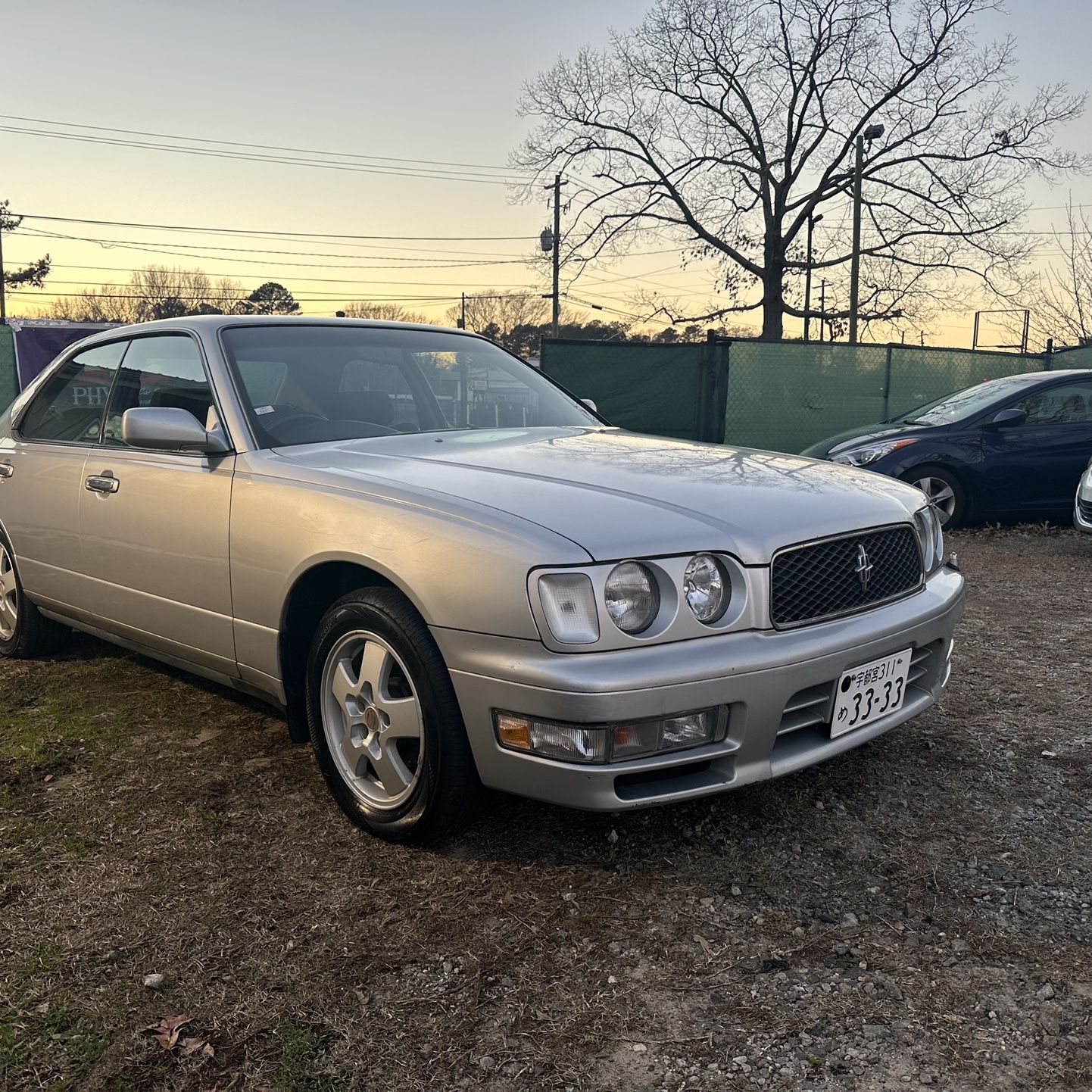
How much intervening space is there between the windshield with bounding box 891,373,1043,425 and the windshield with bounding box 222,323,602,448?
223 inches

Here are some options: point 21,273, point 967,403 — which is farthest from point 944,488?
point 21,273

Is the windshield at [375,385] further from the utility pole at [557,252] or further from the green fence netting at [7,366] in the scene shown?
the utility pole at [557,252]

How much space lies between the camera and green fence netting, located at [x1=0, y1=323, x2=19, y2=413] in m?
11.4

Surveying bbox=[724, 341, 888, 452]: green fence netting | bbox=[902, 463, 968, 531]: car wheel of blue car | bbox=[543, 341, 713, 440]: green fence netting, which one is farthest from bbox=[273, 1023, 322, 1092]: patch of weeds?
bbox=[724, 341, 888, 452]: green fence netting

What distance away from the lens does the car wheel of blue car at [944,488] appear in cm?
840

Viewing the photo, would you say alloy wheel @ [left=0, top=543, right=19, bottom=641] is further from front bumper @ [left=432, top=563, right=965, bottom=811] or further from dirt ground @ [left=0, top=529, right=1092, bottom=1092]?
front bumper @ [left=432, top=563, right=965, bottom=811]

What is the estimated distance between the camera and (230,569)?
3.05 m

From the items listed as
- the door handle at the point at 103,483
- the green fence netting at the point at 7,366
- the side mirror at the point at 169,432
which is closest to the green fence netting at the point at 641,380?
the green fence netting at the point at 7,366

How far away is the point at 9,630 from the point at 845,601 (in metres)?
3.88

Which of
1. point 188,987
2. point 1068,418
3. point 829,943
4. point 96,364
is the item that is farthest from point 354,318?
point 1068,418

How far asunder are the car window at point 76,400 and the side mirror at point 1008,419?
710 cm

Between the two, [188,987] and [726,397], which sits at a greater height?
[726,397]

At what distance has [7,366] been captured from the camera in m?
11.5

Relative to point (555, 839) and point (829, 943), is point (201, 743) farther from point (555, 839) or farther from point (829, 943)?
point (829, 943)
